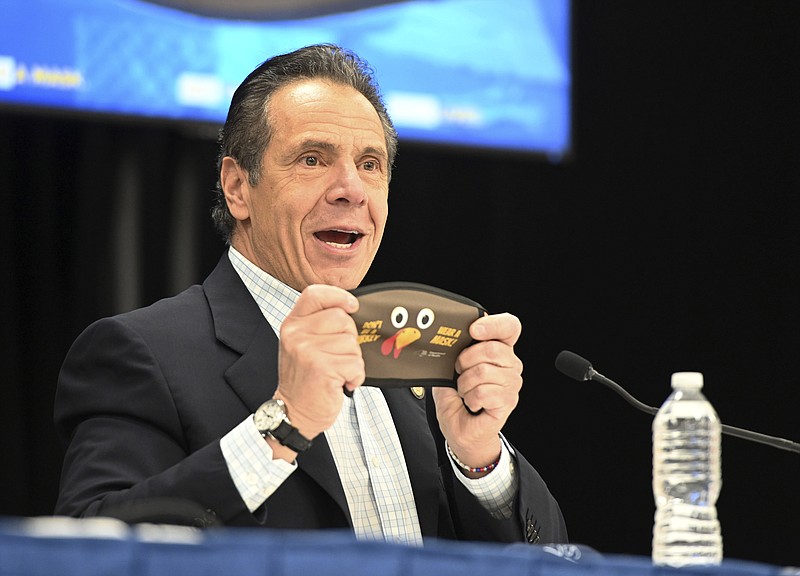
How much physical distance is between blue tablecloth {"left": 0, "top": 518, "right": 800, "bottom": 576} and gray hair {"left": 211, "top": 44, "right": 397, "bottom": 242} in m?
1.45

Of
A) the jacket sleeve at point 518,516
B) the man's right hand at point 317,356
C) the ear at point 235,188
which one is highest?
the ear at point 235,188

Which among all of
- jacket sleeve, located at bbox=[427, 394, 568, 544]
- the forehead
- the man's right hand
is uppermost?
the forehead

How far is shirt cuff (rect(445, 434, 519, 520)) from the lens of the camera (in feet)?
6.77

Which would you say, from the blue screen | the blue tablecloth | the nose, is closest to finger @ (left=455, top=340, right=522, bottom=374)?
the nose

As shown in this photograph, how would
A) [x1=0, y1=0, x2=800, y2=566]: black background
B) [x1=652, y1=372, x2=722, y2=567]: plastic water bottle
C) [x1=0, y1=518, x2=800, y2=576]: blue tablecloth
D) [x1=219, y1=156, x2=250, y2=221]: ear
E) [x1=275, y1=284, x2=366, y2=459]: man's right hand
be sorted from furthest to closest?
[x1=0, y1=0, x2=800, y2=566]: black background → [x1=219, y1=156, x2=250, y2=221]: ear → [x1=275, y1=284, x2=366, y2=459]: man's right hand → [x1=652, y1=372, x2=722, y2=567]: plastic water bottle → [x1=0, y1=518, x2=800, y2=576]: blue tablecloth

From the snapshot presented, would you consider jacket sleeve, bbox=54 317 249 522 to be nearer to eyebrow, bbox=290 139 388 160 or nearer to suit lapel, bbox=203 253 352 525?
suit lapel, bbox=203 253 352 525

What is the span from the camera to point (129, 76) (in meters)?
3.35

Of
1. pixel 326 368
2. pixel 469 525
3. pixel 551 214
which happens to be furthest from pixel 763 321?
pixel 326 368

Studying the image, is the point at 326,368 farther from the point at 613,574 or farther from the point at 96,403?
the point at 613,574

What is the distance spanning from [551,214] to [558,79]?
69cm

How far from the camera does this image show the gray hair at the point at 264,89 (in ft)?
7.73

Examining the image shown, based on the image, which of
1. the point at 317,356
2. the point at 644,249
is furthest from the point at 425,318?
the point at 644,249

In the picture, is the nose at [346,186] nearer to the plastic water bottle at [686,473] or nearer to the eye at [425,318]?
the eye at [425,318]

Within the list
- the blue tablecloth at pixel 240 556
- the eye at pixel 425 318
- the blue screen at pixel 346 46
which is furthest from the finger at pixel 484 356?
the blue screen at pixel 346 46
